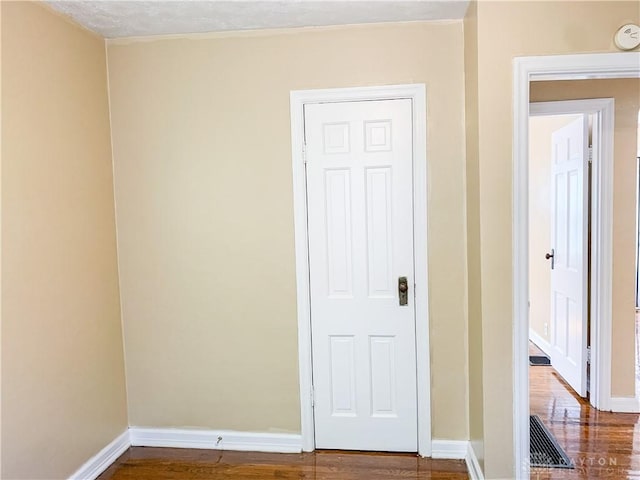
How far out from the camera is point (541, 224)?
13.4ft

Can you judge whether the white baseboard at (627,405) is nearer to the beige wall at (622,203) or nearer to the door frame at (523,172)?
the beige wall at (622,203)

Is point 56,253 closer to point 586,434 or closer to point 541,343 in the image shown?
point 586,434

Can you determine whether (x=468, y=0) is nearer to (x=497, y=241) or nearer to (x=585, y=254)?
(x=497, y=241)

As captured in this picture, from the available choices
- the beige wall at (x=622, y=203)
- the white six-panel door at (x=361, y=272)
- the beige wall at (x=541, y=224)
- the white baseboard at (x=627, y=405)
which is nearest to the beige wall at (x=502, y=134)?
the white six-panel door at (x=361, y=272)

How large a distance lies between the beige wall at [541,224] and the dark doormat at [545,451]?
149 centimetres

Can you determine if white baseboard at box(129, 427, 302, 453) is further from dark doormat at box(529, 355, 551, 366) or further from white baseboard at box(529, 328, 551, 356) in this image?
white baseboard at box(529, 328, 551, 356)

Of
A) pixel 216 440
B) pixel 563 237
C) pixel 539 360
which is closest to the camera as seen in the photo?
pixel 216 440

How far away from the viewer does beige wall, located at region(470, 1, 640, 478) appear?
1835 mm

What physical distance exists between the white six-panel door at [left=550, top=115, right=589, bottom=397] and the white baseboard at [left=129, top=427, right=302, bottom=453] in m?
2.24

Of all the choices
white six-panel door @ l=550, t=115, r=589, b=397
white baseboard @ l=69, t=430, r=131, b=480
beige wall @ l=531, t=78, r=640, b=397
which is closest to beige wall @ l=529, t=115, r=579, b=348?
white six-panel door @ l=550, t=115, r=589, b=397

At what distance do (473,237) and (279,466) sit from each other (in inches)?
67.0

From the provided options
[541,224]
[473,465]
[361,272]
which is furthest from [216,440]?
[541,224]

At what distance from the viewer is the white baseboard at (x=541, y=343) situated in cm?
387

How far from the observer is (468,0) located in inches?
78.7
